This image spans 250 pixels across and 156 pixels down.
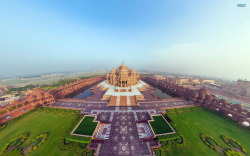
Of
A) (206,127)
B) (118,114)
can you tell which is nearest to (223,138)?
(206,127)

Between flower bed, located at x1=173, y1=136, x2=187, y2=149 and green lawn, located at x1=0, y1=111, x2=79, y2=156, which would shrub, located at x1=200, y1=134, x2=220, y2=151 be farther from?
green lawn, located at x1=0, y1=111, x2=79, y2=156

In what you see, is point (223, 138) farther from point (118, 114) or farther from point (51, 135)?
point (51, 135)

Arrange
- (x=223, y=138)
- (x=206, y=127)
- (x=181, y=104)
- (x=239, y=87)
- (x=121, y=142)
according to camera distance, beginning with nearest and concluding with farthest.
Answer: (x=121, y=142) → (x=223, y=138) → (x=206, y=127) → (x=181, y=104) → (x=239, y=87)

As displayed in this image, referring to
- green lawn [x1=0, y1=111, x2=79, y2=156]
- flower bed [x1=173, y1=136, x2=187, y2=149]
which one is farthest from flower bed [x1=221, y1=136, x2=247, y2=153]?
green lawn [x1=0, y1=111, x2=79, y2=156]

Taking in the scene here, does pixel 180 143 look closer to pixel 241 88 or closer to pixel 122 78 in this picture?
pixel 122 78

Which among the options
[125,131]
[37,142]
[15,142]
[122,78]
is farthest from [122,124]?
[122,78]

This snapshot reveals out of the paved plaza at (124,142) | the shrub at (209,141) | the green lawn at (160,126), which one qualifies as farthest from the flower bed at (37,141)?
the shrub at (209,141)
